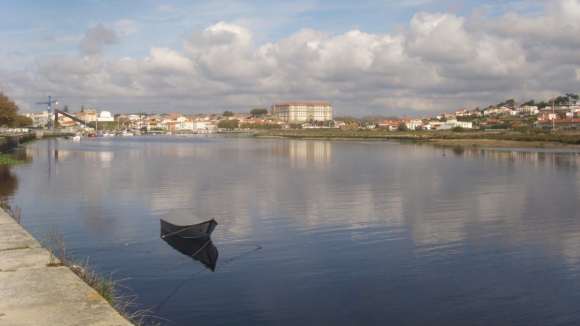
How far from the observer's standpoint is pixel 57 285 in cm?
635

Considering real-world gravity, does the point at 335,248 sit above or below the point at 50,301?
below

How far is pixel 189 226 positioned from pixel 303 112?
17742 cm

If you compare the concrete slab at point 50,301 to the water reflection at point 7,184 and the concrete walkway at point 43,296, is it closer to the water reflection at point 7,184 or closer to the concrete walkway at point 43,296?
the concrete walkway at point 43,296

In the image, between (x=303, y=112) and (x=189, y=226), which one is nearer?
(x=189, y=226)

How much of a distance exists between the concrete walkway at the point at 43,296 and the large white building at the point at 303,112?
17621 centimetres

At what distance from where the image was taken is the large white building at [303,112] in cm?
18562

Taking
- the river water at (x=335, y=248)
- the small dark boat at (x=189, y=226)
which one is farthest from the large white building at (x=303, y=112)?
the small dark boat at (x=189, y=226)

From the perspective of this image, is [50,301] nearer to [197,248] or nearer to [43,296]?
[43,296]

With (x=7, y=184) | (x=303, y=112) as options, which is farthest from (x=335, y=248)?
(x=303, y=112)

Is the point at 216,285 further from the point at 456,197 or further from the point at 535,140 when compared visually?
the point at 535,140

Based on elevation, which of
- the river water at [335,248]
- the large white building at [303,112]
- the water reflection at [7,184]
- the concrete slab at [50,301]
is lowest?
the river water at [335,248]

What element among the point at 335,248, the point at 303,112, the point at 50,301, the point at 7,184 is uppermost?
the point at 303,112

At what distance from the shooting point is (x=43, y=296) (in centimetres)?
591

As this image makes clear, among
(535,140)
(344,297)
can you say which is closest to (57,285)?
(344,297)
